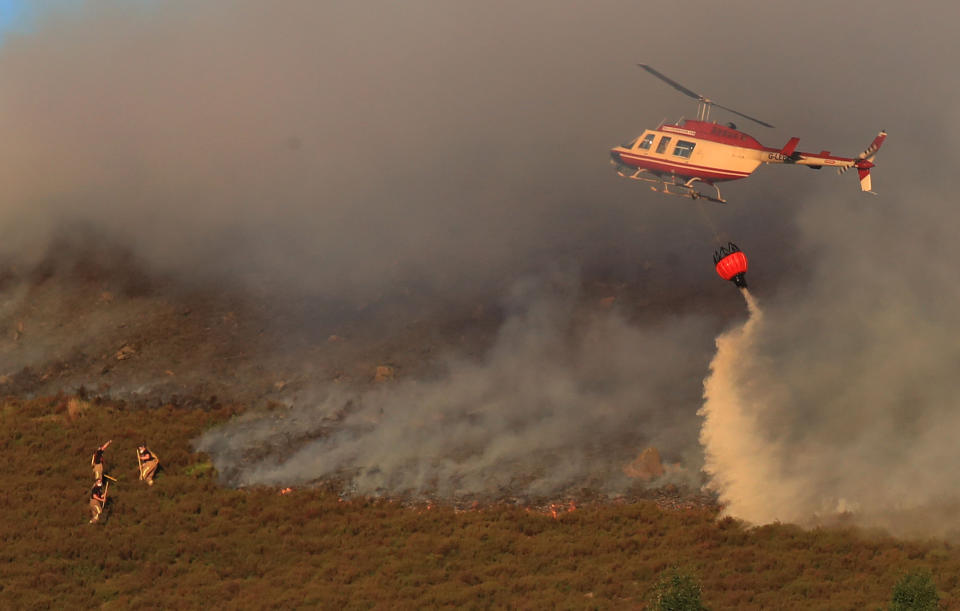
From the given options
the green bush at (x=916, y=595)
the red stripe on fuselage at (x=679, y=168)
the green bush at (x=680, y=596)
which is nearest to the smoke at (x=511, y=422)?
the red stripe on fuselage at (x=679, y=168)

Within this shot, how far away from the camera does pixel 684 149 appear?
146ft

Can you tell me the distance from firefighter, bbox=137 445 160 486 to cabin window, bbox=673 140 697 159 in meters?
24.7

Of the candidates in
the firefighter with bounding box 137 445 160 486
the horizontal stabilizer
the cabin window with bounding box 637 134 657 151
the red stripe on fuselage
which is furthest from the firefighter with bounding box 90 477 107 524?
the horizontal stabilizer

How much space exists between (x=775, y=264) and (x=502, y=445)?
2428cm

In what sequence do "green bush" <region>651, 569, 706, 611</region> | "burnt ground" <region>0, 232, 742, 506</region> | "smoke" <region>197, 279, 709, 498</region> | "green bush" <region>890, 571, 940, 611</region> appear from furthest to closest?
1. "burnt ground" <region>0, 232, 742, 506</region>
2. "smoke" <region>197, 279, 709, 498</region>
3. "green bush" <region>890, 571, 940, 611</region>
4. "green bush" <region>651, 569, 706, 611</region>

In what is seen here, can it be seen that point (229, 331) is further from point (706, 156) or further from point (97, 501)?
point (706, 156)

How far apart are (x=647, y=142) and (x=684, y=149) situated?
1872 millimetres

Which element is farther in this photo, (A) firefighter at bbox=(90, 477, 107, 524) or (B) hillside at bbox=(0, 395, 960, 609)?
(A) firefighter at bbox=(90, 477, 107, 524)

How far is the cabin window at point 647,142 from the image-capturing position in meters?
45.7

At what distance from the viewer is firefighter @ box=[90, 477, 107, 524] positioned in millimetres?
39094

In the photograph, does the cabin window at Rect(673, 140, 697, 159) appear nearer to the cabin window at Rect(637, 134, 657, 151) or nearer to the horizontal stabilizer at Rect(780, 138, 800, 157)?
the cabin window at Rect(637, 134, 657, 151)

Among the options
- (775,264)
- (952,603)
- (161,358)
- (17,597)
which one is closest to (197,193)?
(161,358)

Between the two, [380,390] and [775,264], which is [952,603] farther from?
[775,264]

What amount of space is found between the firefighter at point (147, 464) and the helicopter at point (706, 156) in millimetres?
22233
